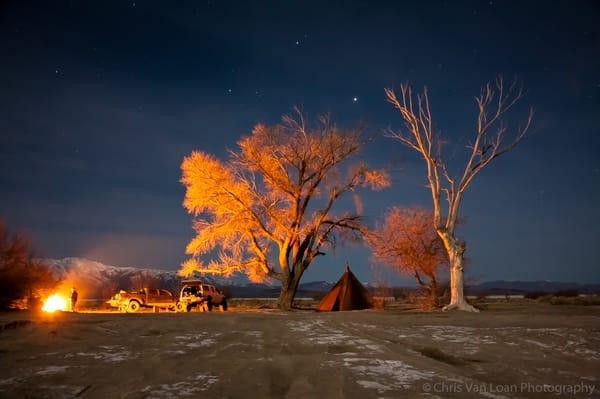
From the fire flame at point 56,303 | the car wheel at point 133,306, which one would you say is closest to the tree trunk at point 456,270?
the car wheel at point 133,306

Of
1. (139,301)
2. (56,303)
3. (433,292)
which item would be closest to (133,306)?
(139,301)

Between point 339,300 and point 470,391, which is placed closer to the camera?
point 470,391

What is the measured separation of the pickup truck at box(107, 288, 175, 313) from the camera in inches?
1077

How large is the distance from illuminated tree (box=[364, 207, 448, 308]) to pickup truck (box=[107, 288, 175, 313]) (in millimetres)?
14177

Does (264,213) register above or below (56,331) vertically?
above

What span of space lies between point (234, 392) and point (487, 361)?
371cm

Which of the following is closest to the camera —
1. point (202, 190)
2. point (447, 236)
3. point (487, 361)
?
point (487, 361)

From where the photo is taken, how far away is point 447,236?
1672 centimetres

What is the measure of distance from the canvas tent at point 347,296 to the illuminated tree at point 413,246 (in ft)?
7.80

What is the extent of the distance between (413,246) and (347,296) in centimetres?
529

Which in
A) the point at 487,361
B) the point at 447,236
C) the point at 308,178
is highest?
the point at 308,178

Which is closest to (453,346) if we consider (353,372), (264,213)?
A: (353,372)

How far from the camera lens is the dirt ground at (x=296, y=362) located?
419 centimetres

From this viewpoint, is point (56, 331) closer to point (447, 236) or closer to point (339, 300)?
point (447, 236)
